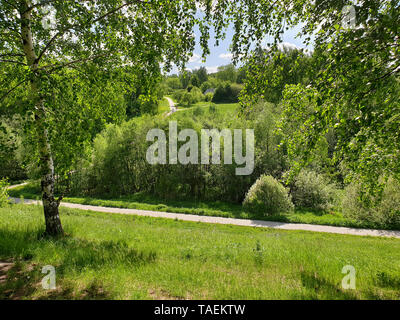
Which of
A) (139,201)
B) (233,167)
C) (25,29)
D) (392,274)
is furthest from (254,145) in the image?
(25,29)

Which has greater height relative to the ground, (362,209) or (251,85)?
(251,85)

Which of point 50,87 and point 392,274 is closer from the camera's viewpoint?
point 50,87

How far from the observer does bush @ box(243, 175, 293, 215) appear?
17.8 metres

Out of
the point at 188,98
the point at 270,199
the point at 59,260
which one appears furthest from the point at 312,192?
the point at 188,98

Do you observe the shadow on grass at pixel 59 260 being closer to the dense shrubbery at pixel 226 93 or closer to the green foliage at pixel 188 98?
the dense shrubbery at pixel 226 93

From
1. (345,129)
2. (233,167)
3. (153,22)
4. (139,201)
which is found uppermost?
(153,22)

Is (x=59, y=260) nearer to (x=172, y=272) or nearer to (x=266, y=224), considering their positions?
(x=172, y=272)

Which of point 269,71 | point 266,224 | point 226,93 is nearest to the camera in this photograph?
point 269,71

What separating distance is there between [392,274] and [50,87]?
811 cm

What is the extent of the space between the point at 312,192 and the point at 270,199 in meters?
5.32

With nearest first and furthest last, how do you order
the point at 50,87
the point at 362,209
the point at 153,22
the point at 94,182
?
the point at 50,87, the point at 153,22, the point at 362,209, the point at 94,182

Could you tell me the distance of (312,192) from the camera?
20438 mm

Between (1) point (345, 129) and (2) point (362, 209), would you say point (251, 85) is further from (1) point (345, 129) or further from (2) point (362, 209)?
(2) point (362, 209)

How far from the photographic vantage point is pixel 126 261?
4.96 meters
